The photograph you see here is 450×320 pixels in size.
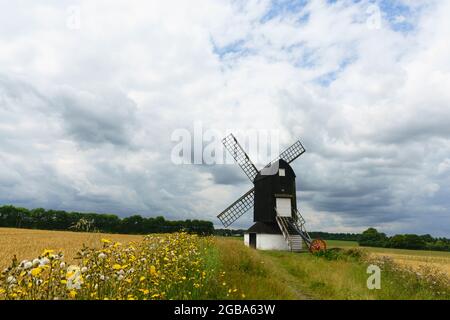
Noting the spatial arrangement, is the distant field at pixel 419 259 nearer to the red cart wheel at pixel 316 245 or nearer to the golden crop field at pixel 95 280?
the red cart wheel at pixel 316 245

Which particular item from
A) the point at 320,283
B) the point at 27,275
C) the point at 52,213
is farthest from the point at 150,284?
the point at 52,213

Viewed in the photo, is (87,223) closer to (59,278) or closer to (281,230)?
(59,278)

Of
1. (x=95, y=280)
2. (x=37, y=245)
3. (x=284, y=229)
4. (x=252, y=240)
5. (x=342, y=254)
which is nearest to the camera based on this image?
(x=95, y=280)

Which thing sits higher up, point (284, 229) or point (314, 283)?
point (284, 229)

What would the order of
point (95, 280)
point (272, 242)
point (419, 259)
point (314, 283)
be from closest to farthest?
point (95, 280) < point (314, 283) < point (272, 242) < point (419, 259)

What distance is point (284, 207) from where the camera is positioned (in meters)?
28.8

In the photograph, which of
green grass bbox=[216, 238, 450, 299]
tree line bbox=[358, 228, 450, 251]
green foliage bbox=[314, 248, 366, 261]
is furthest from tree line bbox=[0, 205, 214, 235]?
green grass bbox=[216, 238, 450, 299]

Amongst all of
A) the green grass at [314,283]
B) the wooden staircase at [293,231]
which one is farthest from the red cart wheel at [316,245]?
the green grass at [314,283]

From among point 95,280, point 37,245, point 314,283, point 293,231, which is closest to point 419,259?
point 293,231

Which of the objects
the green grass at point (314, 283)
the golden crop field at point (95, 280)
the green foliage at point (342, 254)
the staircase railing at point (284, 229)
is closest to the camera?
the golden crop field at point (95, 280)

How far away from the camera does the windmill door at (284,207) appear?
28.6m

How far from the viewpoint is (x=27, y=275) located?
461 cm

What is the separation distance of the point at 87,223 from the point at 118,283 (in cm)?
166

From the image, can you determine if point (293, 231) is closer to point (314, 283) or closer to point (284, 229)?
point (284, 229)
